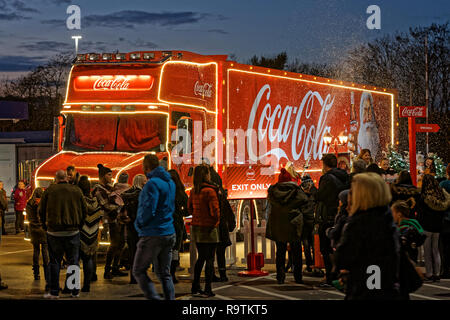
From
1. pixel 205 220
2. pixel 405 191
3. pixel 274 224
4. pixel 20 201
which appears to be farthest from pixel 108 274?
pixel 20 201

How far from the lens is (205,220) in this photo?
10.4 meters

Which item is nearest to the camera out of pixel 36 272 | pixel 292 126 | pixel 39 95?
pixel 36 272

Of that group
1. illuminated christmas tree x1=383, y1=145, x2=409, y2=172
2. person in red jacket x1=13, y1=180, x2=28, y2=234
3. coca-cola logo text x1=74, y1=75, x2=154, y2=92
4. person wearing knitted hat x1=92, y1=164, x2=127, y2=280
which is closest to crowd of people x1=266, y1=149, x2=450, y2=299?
person wearing knitted hat x1=92, y1=164, x2=127, y2=280

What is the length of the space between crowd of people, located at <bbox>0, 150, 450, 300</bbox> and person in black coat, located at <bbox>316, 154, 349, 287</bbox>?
0.01 meters

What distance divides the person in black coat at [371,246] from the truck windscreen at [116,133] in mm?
9022

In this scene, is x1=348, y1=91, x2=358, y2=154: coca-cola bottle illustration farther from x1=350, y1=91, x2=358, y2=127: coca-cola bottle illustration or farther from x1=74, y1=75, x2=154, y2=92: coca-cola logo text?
x1=74, y1=75, x2=154, y2=92: coca-cola logo text

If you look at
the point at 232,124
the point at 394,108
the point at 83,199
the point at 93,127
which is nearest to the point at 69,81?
the point at 93,127

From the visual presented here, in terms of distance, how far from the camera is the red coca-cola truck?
569 inches

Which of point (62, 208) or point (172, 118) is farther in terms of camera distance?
point (172, 118)

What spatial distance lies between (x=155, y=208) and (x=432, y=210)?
5.21 metres

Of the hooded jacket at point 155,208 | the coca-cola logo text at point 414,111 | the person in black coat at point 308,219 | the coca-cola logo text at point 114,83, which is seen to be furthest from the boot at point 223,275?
the coca-cola logo text at point 414,111

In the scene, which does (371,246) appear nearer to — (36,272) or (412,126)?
(36,272)

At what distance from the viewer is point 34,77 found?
192 ft

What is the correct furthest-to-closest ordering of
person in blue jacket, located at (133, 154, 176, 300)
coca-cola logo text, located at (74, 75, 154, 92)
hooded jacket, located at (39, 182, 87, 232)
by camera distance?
coca-cola logo text, located at (74, 75, 154, 92) → hooded jacket, located at (39, 182, 87, 232) → person in blue jacket, located at (133, 154, 176, 300)
